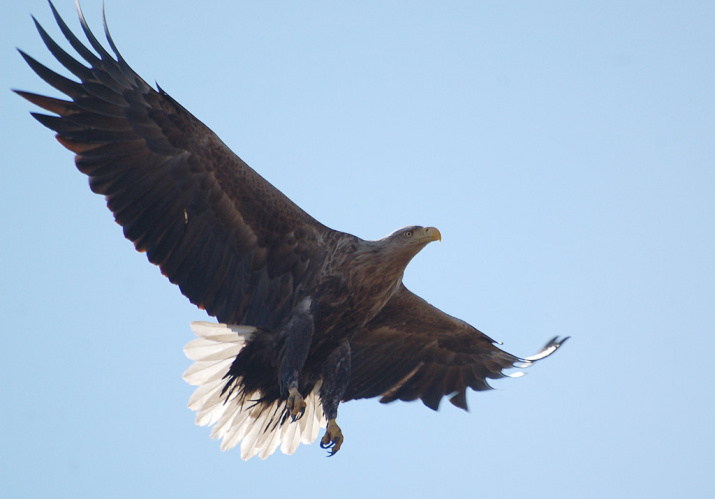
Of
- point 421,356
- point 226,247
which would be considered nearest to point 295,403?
point 226,247

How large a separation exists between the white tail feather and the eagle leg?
0.70ft

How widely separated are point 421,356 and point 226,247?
2319mm

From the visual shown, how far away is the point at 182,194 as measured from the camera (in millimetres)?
7949

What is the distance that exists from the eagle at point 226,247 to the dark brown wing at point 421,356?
56cm

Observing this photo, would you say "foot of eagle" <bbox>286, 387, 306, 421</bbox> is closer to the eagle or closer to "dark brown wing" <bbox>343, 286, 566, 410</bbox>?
the eagle

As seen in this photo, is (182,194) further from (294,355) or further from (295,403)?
(295,403)

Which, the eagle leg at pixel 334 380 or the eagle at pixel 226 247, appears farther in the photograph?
the eagle leg at pixel 334 380

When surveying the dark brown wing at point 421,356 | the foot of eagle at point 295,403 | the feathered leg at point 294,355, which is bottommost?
the foot of eagle at point 295,403

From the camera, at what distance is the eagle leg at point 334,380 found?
8227mm

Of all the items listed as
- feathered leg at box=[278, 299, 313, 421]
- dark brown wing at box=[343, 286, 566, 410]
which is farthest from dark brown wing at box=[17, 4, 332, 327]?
dark brown wing at box=[343, 286, 566, 410]

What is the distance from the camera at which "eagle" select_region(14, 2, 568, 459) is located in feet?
25.3

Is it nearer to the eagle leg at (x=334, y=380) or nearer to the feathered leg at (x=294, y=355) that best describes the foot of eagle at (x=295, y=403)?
the feathered leg at (x=294, y=355)

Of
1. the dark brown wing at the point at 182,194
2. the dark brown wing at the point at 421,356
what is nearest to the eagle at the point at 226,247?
the dark brown wing at the point at 182,194

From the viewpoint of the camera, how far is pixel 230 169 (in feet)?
26.0
